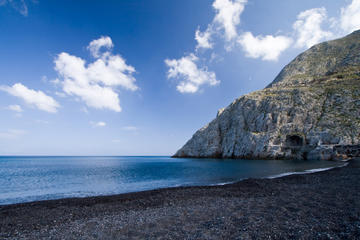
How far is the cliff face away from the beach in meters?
68.0

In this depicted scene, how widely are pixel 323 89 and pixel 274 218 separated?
103 m

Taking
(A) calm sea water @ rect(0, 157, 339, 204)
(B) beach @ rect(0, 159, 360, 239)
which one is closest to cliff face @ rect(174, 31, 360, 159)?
(A) calm sea water @ rect(0, 157, 339, 204)

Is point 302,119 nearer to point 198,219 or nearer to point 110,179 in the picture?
point 110,179

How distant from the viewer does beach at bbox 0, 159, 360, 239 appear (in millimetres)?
8305

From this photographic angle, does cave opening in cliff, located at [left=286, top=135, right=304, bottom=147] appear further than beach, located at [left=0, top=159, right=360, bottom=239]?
Yes

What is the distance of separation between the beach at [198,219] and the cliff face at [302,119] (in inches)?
2677

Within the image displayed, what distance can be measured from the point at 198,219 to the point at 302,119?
3563 inches

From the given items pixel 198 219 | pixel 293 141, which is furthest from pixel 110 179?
pixel 293 141

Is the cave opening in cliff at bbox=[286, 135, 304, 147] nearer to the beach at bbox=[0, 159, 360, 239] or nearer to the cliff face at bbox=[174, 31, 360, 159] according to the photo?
the cliff face at bbox=[174, 31, 360, 159]

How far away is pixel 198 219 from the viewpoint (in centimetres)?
1060

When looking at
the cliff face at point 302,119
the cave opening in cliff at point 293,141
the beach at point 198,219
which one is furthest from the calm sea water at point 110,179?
the cave opening in cliff at point 293,141

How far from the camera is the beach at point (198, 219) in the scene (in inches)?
327

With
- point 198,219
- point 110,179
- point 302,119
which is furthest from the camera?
point 302,119

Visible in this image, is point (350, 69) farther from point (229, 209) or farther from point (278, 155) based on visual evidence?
point (229, 209)
